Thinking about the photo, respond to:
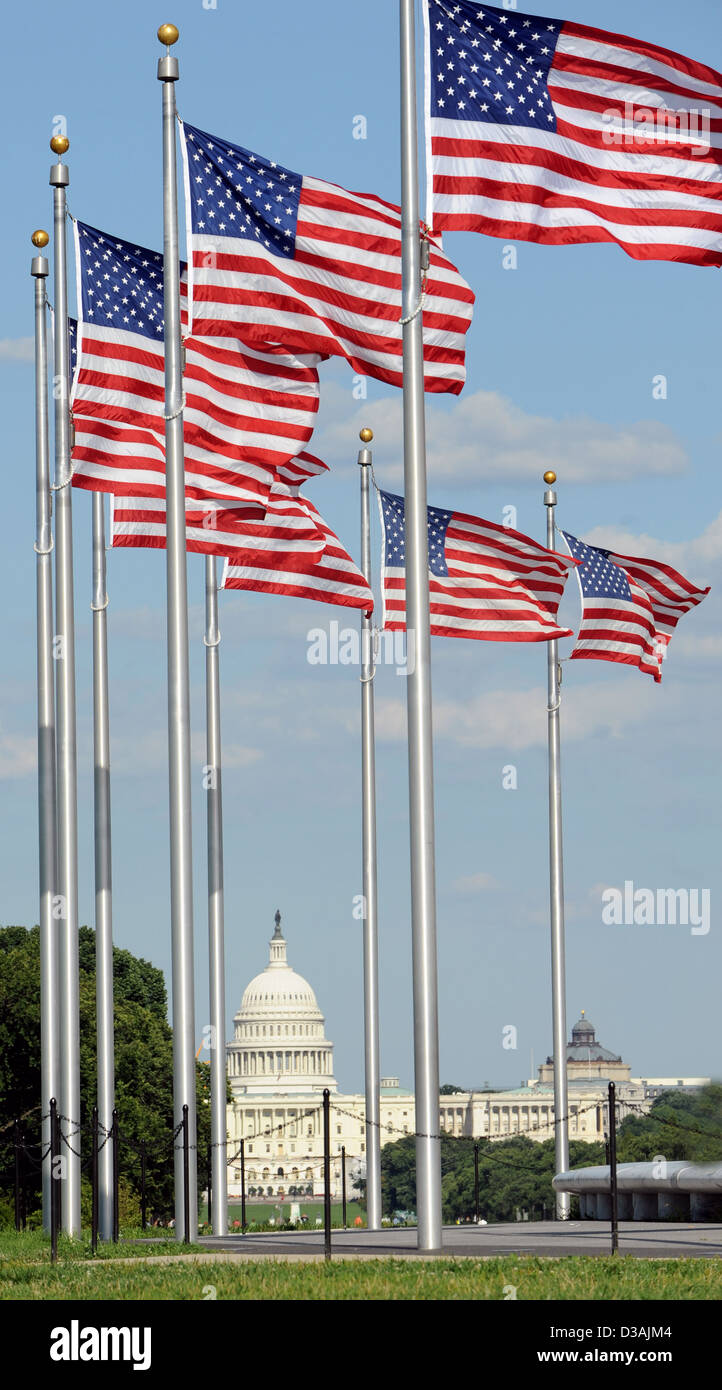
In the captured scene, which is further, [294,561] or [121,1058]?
[121,1058]

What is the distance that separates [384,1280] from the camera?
17.2 m

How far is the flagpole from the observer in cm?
3806

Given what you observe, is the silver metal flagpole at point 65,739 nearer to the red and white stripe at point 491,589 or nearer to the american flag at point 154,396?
the american flag at point 154,396

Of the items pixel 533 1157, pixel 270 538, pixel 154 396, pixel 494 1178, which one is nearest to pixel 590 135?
pixel 154 396

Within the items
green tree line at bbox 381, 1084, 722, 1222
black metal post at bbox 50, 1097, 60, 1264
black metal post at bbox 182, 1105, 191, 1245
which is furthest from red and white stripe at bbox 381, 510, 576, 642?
black metal post at bbox 182, 1105, 191, 1245

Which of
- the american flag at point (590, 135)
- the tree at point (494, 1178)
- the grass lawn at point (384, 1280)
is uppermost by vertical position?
the american flag at point (590, 135)

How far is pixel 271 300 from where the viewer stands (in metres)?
24.6

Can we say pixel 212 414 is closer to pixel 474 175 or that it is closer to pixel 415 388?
pixel 415 388

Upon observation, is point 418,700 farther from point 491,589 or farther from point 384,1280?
point 491,589

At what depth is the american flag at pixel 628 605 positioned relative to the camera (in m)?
37.7

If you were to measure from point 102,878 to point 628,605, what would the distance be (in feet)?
38.7

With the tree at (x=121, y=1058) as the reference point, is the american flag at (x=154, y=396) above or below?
above

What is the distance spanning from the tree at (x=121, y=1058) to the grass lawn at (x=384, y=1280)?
31.4 metres

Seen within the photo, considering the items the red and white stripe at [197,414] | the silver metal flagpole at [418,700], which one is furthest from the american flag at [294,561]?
the silver metal flagpole at [418,700]
